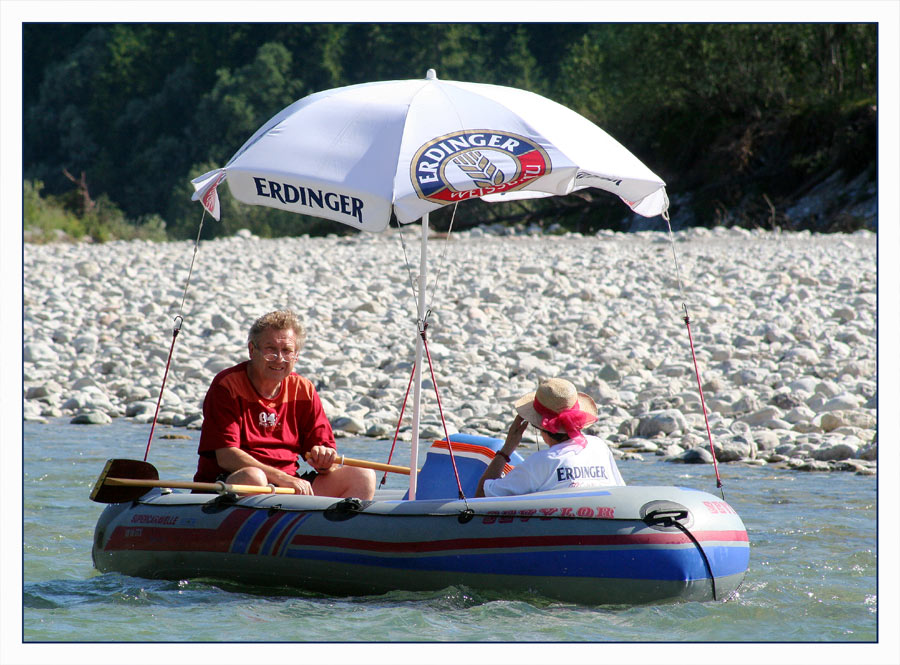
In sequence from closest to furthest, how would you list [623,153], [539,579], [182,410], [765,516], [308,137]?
1. [539,579]
2. [308,137]
3. [623,153]
4. [765,516]
5. [182,410]

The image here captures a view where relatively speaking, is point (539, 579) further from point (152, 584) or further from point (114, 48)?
point (114, 48)

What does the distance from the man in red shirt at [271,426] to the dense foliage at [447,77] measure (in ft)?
61.5

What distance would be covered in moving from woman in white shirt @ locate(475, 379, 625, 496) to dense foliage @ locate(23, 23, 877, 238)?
18.9 meters

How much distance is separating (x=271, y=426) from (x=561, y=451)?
5.14ft

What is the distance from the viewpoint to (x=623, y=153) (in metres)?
5.93

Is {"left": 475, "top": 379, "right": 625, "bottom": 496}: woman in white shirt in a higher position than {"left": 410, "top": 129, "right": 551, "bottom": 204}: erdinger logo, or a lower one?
lower

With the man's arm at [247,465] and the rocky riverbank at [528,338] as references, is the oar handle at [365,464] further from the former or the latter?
the rocky riverbank at [528,338]

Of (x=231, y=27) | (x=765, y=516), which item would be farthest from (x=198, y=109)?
(x=765, y=516)

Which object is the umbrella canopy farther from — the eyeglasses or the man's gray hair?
the eyeglasses

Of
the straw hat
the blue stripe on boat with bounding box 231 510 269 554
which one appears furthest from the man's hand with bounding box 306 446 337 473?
the straw hat

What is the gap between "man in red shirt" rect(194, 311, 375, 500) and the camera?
5.85m

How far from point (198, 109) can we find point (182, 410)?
41.2 meters

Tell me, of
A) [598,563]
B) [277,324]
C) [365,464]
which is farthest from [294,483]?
[598,563]

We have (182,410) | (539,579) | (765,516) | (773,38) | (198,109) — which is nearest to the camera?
(539,579)
